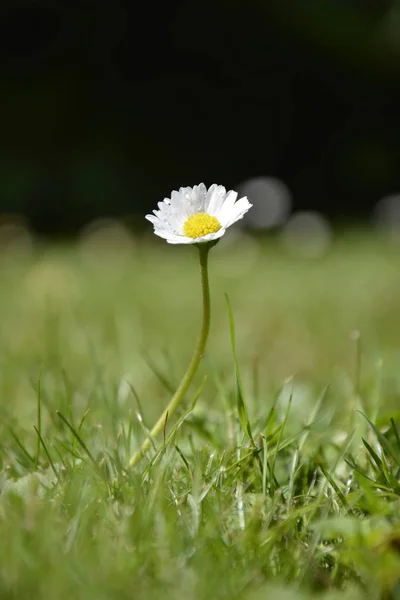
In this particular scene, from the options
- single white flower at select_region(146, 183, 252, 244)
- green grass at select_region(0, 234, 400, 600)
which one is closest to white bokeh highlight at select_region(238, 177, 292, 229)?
green grass at select_region(0, 234, 400, 600)

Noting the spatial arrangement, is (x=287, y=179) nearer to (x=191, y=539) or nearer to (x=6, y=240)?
(x=6, y=240)

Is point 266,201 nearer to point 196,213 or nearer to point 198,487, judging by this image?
point 196,213

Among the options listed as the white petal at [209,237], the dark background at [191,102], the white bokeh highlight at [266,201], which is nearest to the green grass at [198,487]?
the white petal at [209,237]

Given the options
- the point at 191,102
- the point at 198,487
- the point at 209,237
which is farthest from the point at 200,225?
the point at 191,102

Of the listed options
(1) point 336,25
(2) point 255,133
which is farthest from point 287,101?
(1) point 336,25

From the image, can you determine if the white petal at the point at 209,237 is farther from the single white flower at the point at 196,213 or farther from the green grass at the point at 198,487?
the green grass at the point at 198,487

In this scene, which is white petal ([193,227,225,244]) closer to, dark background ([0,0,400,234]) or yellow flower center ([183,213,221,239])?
yellow flower center ([183,213,221,239])
